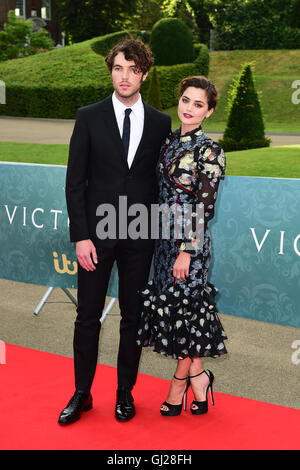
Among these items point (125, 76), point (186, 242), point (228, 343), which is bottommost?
point (228, 343)

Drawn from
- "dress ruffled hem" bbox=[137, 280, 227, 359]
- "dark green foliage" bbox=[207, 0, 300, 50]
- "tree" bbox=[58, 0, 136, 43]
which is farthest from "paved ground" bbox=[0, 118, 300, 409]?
"tree" bbox=[58, 0, 136, 43]

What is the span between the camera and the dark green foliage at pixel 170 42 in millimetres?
31312

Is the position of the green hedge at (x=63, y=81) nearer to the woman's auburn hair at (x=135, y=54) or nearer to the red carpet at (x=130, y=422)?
the red carpet at (x=130, y=422)

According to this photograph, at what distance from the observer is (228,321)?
19.7ft

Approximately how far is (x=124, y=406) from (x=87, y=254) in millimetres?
1009

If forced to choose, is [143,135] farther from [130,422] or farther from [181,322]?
[130,422]

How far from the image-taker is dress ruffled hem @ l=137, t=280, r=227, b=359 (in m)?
3.63

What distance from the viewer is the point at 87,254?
3.61 metres

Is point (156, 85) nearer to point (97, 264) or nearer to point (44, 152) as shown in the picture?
point (44, 152)

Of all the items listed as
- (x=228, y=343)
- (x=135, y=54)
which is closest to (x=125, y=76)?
(x=135, y=54)

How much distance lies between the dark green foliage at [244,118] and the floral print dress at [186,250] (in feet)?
40.3

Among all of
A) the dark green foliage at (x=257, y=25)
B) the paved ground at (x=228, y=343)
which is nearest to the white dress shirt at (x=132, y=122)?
the paved ground at (x=228, y=343)

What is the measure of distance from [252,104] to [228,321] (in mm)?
10753

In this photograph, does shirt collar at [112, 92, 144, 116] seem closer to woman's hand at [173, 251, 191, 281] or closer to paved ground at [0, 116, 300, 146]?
woman's hand at [173, 251, 191, 281]
